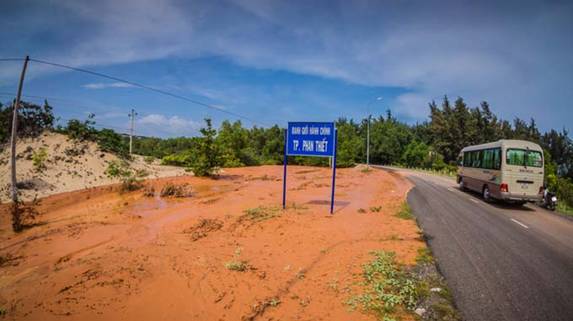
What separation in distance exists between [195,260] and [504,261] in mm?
7189

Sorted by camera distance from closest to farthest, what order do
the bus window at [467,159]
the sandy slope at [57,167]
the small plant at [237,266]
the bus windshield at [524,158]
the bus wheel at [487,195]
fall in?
the small plant at [237,266], the bus windshield at [524,158], the bus wheel at [487,195], the sandy slope at [57,167], the bus window at [467,159]

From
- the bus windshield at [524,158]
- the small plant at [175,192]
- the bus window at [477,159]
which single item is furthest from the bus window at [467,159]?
the small plant at [175,192]

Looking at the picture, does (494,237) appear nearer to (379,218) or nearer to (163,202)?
(379,218)

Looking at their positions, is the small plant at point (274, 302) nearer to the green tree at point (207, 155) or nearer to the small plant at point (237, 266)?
the small plant at point (237, 266)

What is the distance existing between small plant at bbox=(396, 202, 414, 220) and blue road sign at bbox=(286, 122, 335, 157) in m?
3.47

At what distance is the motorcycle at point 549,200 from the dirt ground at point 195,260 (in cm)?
926

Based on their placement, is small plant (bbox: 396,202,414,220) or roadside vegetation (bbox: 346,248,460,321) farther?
small plant (bbox: 396,202,414,220)

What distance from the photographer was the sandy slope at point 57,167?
1608cm

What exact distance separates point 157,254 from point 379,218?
7.41 meters

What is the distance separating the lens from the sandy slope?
1608 centimetres

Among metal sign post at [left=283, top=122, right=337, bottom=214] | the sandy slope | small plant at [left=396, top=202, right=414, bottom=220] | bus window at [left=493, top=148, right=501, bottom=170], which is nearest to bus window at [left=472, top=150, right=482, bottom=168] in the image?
bus window at [left=493, top=148, right=501, bottom=170]

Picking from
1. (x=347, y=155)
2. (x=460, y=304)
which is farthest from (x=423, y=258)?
(x=347, y=155)

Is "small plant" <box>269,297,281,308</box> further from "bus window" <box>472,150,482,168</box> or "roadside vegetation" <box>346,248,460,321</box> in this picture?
"bus window" <box>472,150,482,168</box>

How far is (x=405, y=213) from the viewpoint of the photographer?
10.6 meters
